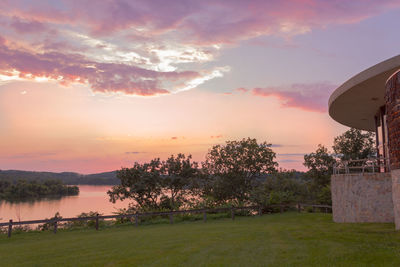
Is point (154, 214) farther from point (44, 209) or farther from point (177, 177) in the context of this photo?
point (44, 209)

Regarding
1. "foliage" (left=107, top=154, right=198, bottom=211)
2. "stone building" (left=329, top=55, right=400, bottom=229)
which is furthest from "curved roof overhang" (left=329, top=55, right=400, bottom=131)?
"foliage" (left=107, top=154, right=198, bottom=211)

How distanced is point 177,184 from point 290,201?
35.7 feet

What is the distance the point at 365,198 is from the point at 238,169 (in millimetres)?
20668

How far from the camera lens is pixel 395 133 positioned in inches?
445

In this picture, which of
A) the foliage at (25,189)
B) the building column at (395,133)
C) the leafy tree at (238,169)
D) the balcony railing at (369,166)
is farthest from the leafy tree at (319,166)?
the foliage at (25,189)

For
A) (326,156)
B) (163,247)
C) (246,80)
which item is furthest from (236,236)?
(326,156)

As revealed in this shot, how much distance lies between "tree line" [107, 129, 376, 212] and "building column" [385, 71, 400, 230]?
18858mm

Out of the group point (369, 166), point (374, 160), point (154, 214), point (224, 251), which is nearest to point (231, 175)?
point (154, 214)

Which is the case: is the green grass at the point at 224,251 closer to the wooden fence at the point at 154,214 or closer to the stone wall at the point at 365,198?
the wooden fence at the point at 154,214

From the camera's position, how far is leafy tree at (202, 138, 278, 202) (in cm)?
3547

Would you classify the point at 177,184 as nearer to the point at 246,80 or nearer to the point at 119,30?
the point at 246,80

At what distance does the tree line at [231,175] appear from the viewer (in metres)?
30.5

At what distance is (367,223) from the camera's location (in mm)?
14875

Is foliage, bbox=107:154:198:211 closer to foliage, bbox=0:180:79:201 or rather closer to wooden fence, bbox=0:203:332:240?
wooden fence, bbox=0:203:332:240
